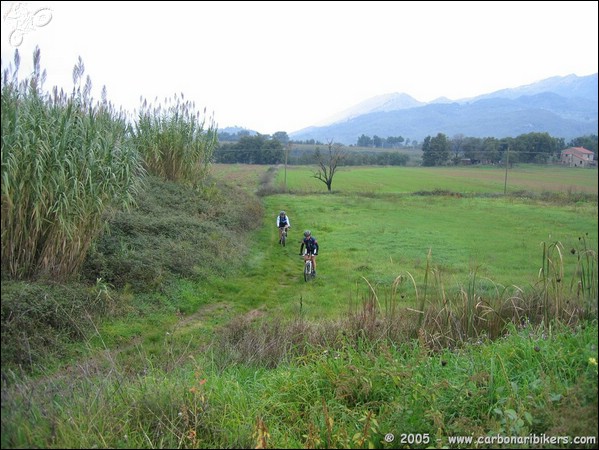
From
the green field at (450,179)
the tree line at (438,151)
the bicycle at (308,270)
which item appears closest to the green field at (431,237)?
the green field at (450,179)

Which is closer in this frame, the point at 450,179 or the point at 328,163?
the point at 450,179

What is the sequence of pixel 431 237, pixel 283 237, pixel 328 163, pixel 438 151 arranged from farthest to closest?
pixel 328 163, pixel 438 151, pixel 283 237, pixel 431 237

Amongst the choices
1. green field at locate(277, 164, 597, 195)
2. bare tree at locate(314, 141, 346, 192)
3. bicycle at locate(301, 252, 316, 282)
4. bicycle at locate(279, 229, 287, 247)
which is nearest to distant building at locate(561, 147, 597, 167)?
A: green field at locate(277, 164, 597, 195)

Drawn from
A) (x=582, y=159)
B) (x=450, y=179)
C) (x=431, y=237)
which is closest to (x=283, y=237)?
(x=431, y=237)

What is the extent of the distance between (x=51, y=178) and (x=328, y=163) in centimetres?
2293

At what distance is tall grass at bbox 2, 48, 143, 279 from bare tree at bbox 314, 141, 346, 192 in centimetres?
1986

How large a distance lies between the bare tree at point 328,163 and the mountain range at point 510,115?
4603 millimetres

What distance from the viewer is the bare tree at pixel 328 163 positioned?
86.5 feet

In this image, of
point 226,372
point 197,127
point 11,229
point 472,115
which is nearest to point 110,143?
point 11,229

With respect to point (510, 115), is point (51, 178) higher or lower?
lower

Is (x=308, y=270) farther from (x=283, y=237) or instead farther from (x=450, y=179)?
(x=450, y=179)

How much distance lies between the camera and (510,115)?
1071 inches

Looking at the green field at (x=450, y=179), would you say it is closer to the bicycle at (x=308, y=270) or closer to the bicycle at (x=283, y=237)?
the bicycle at (x=308, y=270)

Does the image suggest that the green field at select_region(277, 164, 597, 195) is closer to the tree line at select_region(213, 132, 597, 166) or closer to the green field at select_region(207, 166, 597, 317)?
the green field at select_region(207, 166, 597, 317)
